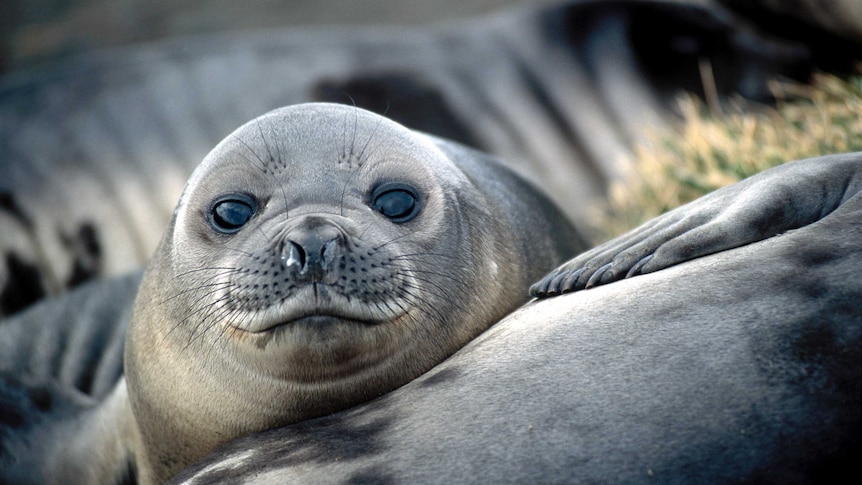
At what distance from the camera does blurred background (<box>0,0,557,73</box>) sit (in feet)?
32.4

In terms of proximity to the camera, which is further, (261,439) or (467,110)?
(467,110)

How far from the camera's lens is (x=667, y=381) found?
1966 millimetres

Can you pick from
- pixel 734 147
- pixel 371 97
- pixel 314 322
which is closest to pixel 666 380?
pixel 314 322

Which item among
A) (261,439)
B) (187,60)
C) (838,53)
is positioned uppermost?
(187,60)

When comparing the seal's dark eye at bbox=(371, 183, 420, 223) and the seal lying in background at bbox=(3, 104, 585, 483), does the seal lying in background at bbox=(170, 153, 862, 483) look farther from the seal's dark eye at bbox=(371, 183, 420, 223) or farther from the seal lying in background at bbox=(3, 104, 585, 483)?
the seal's dark eye at bbox=(371, 183, 420, 223)

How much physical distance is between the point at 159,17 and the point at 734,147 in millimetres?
7731

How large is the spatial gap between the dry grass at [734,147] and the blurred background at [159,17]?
518 cm

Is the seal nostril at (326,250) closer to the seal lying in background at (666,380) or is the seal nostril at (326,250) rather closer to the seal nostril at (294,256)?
the seal nostril at (294,256)

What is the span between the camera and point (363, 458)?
204 cm

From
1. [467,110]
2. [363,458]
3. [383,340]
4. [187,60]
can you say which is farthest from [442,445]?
[187,60]

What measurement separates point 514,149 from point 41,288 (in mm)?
2726

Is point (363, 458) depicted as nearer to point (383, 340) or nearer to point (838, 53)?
Answer: point (383, 340)

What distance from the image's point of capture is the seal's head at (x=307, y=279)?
2.27 meters

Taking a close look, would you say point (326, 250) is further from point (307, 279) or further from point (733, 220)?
point (733, 220)
